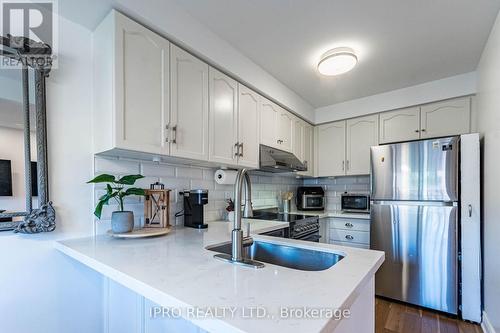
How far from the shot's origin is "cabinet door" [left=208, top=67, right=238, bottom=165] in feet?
5.99

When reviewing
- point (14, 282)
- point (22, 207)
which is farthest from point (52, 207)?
point (14, 282)

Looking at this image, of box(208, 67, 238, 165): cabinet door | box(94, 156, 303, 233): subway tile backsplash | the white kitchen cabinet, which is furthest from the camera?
box(208, 67, 238, 165): cabinet door

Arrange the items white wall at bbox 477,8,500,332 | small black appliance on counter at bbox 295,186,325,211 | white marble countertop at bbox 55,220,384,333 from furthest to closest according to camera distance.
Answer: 1. small black appliance on counter at bbox 295,186,325,211
2. white wall at bbox 477,8,500,332
3. white marble countertop at bbox 55,220,384,333

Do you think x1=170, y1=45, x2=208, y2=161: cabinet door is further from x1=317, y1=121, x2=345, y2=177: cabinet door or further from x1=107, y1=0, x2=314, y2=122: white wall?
x1=317, y1=121, x2=345, y2=177: cabinet door

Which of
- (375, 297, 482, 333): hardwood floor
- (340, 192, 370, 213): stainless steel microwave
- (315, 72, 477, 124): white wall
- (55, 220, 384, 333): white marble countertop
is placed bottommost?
(375, 297, 482, 333): hardwood floor

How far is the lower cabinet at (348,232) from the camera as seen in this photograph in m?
2.76

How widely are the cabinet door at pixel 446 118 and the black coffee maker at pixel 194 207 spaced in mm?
2466

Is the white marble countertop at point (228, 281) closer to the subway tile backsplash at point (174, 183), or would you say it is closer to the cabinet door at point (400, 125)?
the subway tile backsplash at point (174, 183)

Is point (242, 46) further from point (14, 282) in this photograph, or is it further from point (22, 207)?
point (14, 282)

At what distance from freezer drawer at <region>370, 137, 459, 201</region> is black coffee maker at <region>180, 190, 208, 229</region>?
1.81 m

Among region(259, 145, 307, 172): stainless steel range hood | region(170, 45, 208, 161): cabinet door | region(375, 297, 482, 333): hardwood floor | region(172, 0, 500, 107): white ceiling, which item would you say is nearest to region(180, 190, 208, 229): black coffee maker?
region(170, 45, 208, 161): cabinet door

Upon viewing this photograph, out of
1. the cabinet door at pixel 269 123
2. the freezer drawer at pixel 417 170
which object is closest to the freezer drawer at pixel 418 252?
the freezer drawer at pixel 417 170

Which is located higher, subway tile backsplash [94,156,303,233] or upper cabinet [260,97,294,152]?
upper cabinet [260,97,294,152]

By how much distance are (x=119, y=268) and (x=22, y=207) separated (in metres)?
0.77
